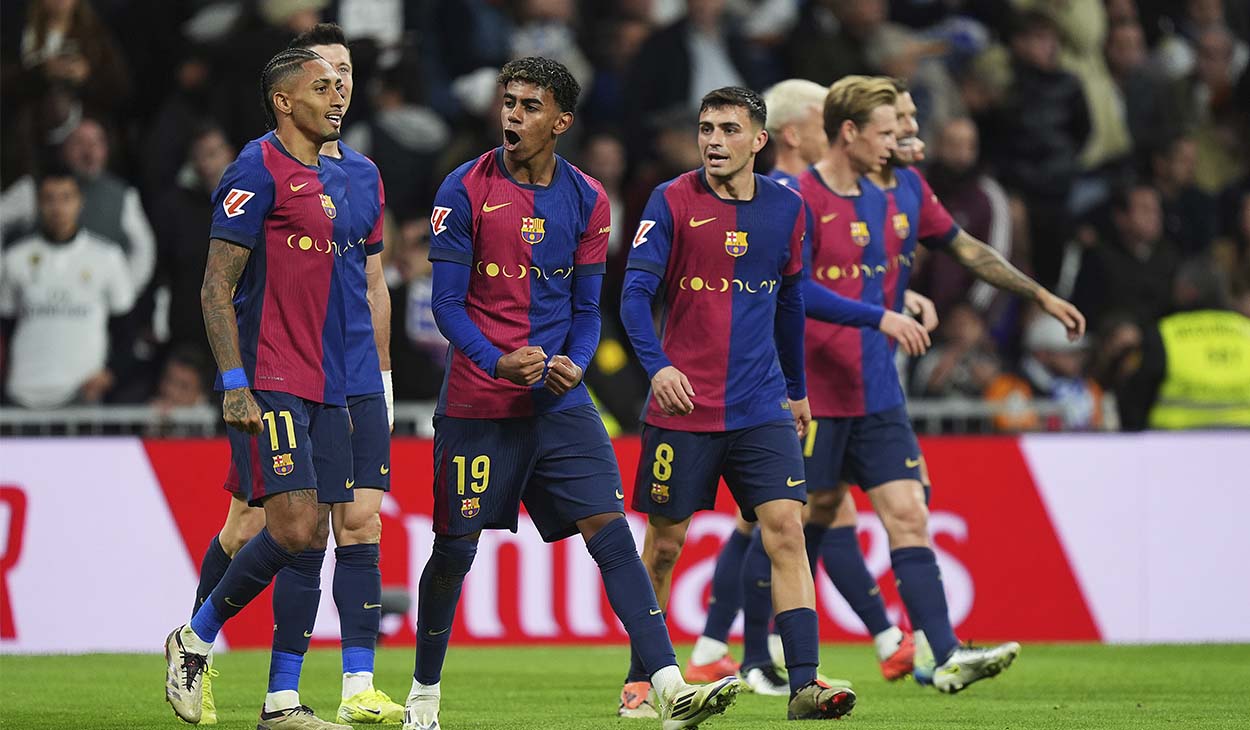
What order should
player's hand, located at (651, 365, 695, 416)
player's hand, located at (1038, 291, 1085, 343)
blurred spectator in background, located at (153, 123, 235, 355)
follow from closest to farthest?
player's hand, located at (651, 365, 695, 416) < player's hand, located at (1038, 291, 1085, 343) < blurred spectator in background, located at (153, 123, 235, 355)

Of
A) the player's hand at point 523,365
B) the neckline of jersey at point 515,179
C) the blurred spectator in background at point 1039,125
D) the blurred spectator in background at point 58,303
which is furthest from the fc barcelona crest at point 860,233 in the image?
the blurred spectator in background at point 1039,125

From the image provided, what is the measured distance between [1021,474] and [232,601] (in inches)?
251

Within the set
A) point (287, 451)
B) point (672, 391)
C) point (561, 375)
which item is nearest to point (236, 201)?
point (287, 451)

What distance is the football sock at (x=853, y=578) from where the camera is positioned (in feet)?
32.3

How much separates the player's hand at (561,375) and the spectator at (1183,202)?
10.2 metres

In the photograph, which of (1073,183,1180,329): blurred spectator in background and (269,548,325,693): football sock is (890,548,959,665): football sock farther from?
(1073,183,1180,329): blurred spectator in background

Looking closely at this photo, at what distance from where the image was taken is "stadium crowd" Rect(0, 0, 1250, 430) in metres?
13.7

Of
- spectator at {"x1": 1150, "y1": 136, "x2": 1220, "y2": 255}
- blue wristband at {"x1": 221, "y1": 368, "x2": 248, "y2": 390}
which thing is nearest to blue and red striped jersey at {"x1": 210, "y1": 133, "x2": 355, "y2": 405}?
blue wristband at {"x1": 221, "y1": 368, "x2": 248, "y2": 390}

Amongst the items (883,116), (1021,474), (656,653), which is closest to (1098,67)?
(1021,474)

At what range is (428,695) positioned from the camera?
286 inches

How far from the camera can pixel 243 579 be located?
718 cm

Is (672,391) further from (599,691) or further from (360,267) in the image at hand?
(599,691)

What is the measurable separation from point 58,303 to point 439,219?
7.17 m

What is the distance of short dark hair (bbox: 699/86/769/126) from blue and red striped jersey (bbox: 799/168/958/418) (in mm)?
1505
